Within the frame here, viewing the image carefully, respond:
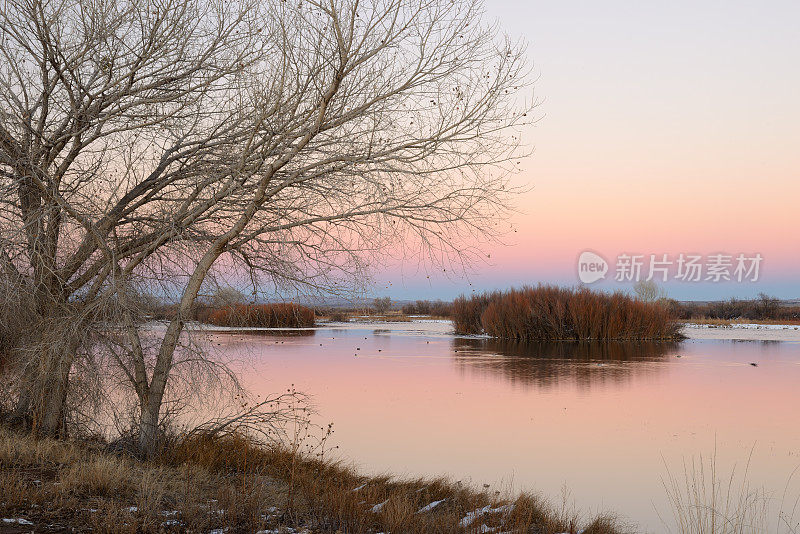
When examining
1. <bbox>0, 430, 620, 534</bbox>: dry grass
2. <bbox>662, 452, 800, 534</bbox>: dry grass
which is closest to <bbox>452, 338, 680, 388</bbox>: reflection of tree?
<bbox>662, 452, 800, 534</bbox>: dry grass

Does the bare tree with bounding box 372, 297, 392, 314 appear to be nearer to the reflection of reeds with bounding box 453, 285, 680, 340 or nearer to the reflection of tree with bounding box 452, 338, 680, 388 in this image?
the reflection of tree with bounding box 452, 338, 680, 388

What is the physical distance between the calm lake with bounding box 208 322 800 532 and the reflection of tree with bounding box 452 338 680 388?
0.06 meters

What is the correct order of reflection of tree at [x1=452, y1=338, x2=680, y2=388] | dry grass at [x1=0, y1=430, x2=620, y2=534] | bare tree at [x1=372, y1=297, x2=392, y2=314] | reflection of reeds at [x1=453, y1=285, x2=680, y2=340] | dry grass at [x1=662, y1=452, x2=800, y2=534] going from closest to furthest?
1. dry grass at [x1=0, y1=430, x2=620, y2=534]
2. dry grass at [x1=662, y1=452, x2=800, y2=534]
3. bare tree at [x1=372, y1=297, x2=392, y2=314]
4. reflection of tree at [x1=452, y1=338, x2=680, y2=388]
5. reflection of reeds at [x1=453, y1=285, x2=680, y2=340]

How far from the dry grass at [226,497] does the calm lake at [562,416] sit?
0.95 metres

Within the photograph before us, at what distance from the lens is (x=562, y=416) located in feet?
34.8

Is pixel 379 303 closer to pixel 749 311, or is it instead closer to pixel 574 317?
pixel 574 317

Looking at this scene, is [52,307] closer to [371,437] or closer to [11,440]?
[11,440]

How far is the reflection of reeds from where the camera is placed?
2452 cm

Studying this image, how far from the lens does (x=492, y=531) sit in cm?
511

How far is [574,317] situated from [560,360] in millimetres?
6971

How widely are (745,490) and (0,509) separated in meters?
6.55

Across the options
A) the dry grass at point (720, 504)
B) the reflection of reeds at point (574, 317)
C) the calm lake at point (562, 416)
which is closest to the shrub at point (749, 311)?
the reflection of reeds at point (574, 317)

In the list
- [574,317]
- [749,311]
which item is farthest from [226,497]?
[749,311]

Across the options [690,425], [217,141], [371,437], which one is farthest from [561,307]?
[217,141]
